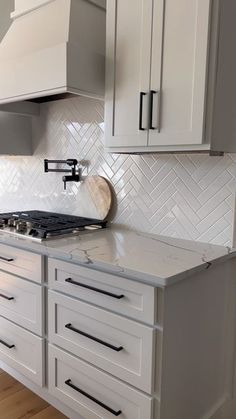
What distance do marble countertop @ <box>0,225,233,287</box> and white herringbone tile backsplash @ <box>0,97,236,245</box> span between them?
0.11 meters

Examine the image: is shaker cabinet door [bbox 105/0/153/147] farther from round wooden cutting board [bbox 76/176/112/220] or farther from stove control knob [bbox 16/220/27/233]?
stove control knob [bbox 16/220/27/233]

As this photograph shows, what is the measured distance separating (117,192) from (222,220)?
2.27 ft

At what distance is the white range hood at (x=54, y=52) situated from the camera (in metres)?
1.68

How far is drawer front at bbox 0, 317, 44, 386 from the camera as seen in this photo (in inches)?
68.4

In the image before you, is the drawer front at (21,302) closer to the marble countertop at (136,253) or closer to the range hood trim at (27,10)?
the marble countertop at (136,253)

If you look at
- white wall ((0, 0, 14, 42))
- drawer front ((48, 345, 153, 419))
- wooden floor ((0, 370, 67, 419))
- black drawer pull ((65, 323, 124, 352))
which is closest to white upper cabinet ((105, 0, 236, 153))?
black drawer pull ((65, 323, 124, 352))

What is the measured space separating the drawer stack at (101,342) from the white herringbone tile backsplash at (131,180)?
61 cm

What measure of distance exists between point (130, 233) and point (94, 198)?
0.39 m

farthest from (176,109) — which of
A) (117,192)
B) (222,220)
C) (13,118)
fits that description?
(13,118)

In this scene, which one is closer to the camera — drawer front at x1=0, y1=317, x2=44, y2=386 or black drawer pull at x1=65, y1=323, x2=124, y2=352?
black drawer pull at x1=65, y1=323, x2=124, y2=352

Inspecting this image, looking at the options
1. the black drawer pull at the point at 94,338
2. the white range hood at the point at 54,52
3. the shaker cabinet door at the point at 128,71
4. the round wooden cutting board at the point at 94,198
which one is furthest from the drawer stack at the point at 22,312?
the white range hood at the point at 54,52

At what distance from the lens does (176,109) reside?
4.85 feet

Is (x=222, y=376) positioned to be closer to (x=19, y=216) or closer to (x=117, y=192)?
(x=117, y=192)

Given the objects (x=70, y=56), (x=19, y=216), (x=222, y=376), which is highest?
(x=70, y=56)
